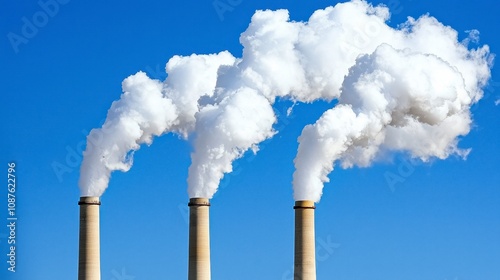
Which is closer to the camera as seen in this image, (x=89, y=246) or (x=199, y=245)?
(x=199, y=245)

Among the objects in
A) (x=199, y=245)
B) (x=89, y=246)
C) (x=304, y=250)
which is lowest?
(x=304, y=250)

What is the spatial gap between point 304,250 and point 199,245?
4.20 m

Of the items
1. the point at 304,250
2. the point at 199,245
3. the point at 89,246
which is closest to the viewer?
the point at 304,250

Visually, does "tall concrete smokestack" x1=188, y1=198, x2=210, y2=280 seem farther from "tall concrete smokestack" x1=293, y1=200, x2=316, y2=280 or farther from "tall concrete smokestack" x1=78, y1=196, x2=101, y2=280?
"tall concrete smokestack" x1=78, y1=196, x2=101, y2=280

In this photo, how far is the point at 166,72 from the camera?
73688mm

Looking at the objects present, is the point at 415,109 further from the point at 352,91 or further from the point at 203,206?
the point at 203,206

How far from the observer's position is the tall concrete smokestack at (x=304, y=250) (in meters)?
66.2

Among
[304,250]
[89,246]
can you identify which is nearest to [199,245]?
[304,250]

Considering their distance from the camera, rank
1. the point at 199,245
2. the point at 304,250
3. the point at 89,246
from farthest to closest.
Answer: the point at 89,246, the point at 199,245, the point at 304,250

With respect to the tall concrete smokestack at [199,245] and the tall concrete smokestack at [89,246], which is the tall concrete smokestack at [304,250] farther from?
the tall concrete smokestack at [89,246]

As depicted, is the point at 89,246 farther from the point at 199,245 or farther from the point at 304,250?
the point at 304,250

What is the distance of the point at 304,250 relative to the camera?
66250 millimetres

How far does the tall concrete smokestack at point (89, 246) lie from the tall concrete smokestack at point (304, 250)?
8.14 m

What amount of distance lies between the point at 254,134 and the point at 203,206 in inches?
124
